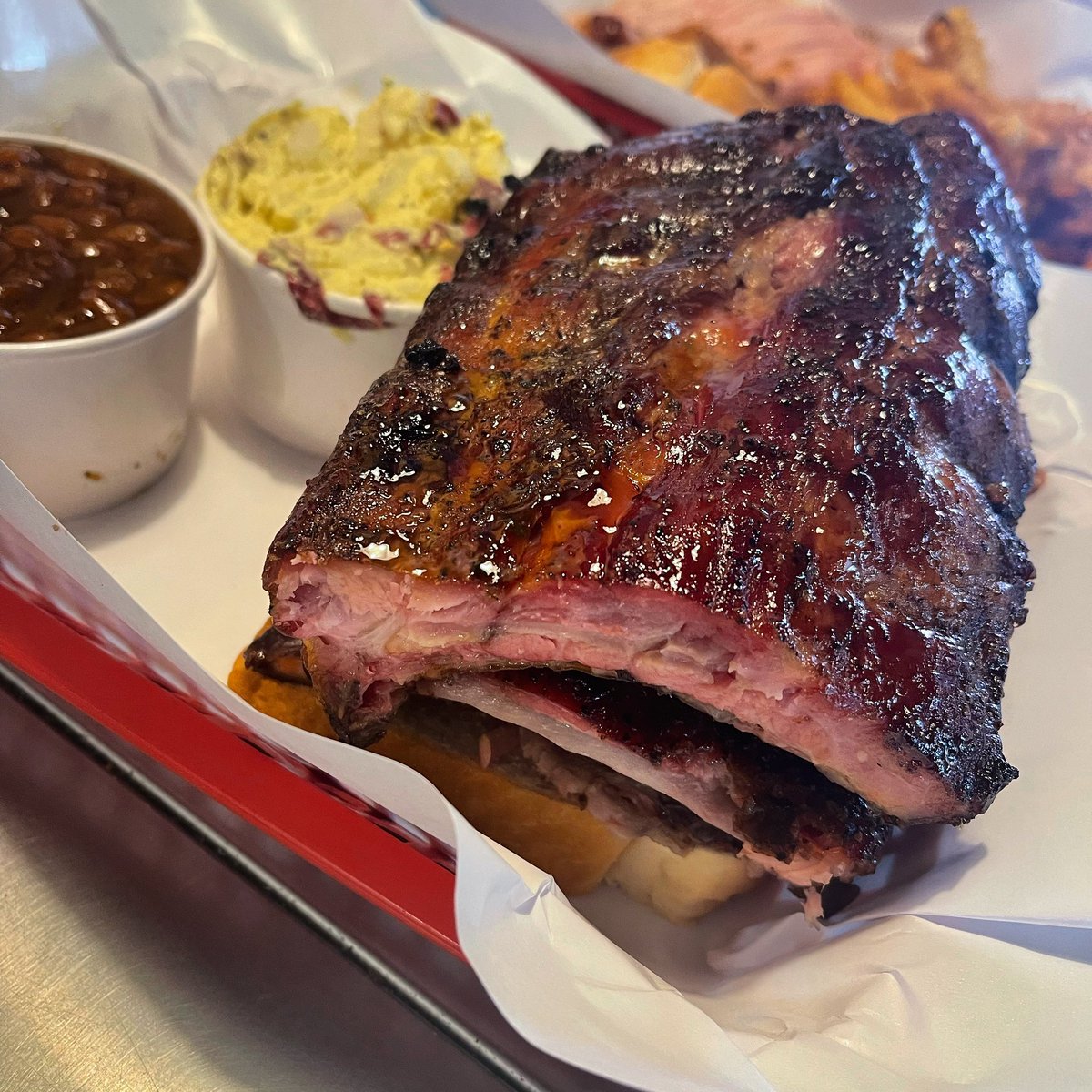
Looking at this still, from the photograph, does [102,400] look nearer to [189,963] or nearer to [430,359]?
[430,359]

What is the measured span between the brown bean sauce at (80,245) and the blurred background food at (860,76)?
9.09 ft

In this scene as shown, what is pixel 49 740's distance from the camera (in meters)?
1.94

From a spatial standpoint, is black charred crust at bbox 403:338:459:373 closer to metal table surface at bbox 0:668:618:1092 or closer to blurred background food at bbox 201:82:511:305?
blurred background food at bbox 201:82:511:305

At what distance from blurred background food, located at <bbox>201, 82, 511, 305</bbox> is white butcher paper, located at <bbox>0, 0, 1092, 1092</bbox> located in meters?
0.41

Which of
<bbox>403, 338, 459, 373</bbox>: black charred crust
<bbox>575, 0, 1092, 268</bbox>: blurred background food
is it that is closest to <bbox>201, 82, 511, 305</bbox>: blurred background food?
<bbox>403, 338, 459, 373</bbox>: black charred crust

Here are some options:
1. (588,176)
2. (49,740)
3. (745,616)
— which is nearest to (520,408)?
(745,616)

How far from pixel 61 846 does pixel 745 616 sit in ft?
4.31

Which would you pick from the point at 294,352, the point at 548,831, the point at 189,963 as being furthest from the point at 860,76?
the point at 189,963

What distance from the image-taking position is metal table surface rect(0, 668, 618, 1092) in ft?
5.34

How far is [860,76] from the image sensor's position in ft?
16.0

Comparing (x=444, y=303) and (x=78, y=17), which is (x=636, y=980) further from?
(x=78, y=17)

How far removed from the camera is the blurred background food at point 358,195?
7.85 feet

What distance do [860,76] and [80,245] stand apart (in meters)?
4.07

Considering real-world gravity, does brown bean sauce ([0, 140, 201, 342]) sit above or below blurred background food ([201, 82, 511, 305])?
below
